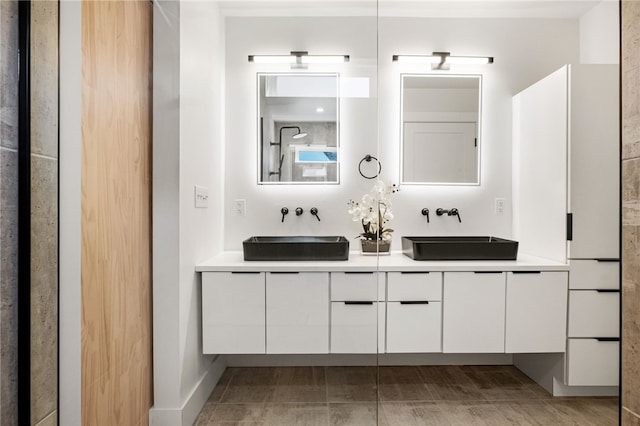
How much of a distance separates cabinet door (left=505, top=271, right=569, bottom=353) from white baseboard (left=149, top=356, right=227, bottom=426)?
1.56 metres

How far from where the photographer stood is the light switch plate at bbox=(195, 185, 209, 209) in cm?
183

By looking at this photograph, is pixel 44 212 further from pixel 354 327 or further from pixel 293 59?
pixel 354 327

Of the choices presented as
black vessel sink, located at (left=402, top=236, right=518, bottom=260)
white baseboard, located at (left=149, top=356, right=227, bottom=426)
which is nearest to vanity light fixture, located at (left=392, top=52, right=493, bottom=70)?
black vessel sink, located at (left=402, top=236, right=518, bottom=260)

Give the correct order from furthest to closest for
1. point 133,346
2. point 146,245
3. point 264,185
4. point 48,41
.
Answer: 1. point 264,185
2. point 146,245
3. point 133,346
4. point 48,41

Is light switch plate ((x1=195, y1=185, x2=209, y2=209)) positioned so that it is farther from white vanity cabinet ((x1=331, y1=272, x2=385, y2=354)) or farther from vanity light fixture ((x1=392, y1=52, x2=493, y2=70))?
vanity light fixture ((x1=392, y1=52, x2=493, y2=70))

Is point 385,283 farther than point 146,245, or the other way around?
point 385,283

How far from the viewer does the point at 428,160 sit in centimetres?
192

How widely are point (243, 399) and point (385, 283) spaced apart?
37.4 inches

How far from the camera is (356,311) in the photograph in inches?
74.1

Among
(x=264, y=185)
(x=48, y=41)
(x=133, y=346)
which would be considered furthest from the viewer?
(x=264, y=185)

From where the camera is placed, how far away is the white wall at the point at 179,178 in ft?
5.55

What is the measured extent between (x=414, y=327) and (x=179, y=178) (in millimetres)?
1408

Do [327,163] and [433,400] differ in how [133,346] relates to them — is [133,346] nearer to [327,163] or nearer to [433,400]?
[327,163]

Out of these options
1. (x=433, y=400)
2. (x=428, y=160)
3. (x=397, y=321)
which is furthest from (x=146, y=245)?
(x=433, y=400)
